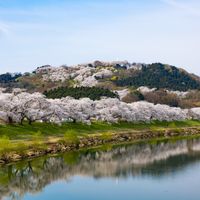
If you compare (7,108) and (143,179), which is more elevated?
(7,108)

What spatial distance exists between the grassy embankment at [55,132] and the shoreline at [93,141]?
0.22 meters

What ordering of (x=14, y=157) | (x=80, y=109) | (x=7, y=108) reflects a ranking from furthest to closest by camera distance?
(x=80, y=109), (x=7, y=108), (x=14, y=157)

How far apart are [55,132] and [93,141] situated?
664 centimetres

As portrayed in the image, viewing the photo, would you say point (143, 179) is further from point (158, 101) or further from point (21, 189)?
point (158, 101)

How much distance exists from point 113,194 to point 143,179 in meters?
7.52

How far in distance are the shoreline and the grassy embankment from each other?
0.72 ft

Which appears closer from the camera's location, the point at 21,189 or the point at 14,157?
the point at 21,189

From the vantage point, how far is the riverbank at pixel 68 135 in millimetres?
51969

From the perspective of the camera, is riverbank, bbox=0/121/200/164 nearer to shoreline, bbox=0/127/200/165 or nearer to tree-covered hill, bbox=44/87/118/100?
shoreline, bbox=0/127/200/165

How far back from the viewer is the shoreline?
167ft

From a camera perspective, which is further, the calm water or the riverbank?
the riverbank

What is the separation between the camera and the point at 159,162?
Result: 56125 millimetres

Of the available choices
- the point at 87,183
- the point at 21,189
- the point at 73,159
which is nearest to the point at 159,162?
the point at 73,159

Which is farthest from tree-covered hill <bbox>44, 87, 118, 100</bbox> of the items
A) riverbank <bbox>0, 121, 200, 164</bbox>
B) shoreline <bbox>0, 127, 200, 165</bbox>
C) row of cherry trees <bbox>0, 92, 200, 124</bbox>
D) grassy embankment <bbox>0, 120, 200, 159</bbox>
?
shoreline <bbox>0, 127, 200, 165</bbox>
